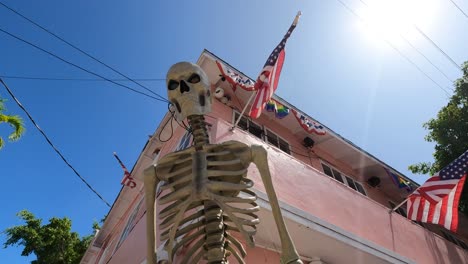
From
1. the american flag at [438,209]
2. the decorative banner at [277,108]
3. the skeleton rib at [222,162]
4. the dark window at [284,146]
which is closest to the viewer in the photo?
the skeleton rib at [222,162]

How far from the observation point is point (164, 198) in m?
2.52

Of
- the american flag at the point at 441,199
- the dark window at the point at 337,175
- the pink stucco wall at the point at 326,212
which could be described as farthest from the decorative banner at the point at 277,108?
the american flag at the point at 441,199

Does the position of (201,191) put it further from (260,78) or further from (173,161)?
(260,78)

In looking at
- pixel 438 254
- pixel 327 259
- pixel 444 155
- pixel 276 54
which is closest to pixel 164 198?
pixel 327 259

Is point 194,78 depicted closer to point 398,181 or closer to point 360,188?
point 360,188

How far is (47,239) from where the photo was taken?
17266 millimetres

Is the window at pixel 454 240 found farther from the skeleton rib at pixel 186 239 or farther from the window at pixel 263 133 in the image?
the skeleton rib at pixel 186 239

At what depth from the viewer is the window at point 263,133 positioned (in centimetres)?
847

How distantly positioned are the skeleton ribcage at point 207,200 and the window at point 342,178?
761 cm

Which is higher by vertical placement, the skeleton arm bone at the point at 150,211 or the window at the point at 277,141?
the window at the point at 277,141

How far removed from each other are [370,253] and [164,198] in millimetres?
3973

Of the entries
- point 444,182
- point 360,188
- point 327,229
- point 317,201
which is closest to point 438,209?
point 444,182

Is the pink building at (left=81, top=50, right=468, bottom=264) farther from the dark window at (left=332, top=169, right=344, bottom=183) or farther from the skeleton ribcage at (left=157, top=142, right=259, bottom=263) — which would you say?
the skeleton ribcage at (left=157, top=142, right=259, bottom=263)

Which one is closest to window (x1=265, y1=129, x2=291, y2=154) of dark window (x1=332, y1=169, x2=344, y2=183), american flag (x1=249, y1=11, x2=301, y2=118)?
dark window (x1=332, y1=169, x2=344, y2=183)
